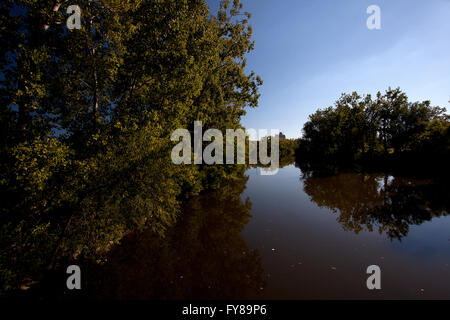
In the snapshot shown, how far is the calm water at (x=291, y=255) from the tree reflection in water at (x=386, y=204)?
0.23 ft

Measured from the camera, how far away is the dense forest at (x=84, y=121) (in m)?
4.87

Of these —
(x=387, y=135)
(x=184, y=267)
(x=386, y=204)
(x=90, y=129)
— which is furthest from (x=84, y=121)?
(x=387, y=135)

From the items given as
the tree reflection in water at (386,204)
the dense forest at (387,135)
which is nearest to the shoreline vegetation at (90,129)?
the tree reflection in water at (386,204)

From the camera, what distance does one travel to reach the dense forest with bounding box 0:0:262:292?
192 inches

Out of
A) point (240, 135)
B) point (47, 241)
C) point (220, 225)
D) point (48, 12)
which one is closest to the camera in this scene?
point (48, 12)

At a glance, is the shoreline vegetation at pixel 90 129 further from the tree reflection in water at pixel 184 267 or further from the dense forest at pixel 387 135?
the dense forest at pixel 387 135

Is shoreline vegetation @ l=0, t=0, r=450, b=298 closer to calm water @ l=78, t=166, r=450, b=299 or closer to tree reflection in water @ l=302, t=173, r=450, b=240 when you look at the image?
calm water @ l=78, t=166, r=450, b=299

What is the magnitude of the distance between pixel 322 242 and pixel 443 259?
12.8 feet

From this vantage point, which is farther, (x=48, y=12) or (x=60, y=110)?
(x=60, y=110)

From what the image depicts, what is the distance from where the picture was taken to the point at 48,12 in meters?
5.27

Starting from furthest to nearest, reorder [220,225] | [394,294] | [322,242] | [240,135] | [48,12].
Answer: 1. [240,135]
2. [220,225]
3. [322,242]
4. [48,12]
5. [394,294]
